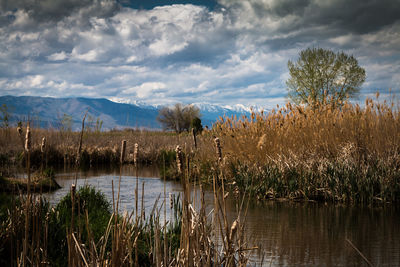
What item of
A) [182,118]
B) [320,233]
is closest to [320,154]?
[320,233]

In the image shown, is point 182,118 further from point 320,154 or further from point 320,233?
point 320,233

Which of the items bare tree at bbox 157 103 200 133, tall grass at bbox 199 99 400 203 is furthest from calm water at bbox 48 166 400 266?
bare tree at bbox 157 103 200 133

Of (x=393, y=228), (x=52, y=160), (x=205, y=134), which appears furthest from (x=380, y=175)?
(x=52, y=160)

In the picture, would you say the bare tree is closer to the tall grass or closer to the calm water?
the tall grass

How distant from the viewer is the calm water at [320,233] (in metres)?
4.13

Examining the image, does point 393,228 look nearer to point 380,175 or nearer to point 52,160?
point 380,175

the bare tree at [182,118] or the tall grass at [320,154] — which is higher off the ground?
the bare tree at [182,118]

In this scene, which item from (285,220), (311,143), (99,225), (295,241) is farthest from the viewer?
(311,143)

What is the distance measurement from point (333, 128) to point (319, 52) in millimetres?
30747

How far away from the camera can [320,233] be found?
5.29 m

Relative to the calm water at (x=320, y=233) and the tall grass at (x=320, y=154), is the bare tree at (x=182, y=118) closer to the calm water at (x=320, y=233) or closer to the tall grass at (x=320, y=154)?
the tall grass at (x=320, y=154)

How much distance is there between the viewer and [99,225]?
4.36 metres

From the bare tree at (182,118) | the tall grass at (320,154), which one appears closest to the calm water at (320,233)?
the tall grass at (320,154)

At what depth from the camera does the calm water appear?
413cm
